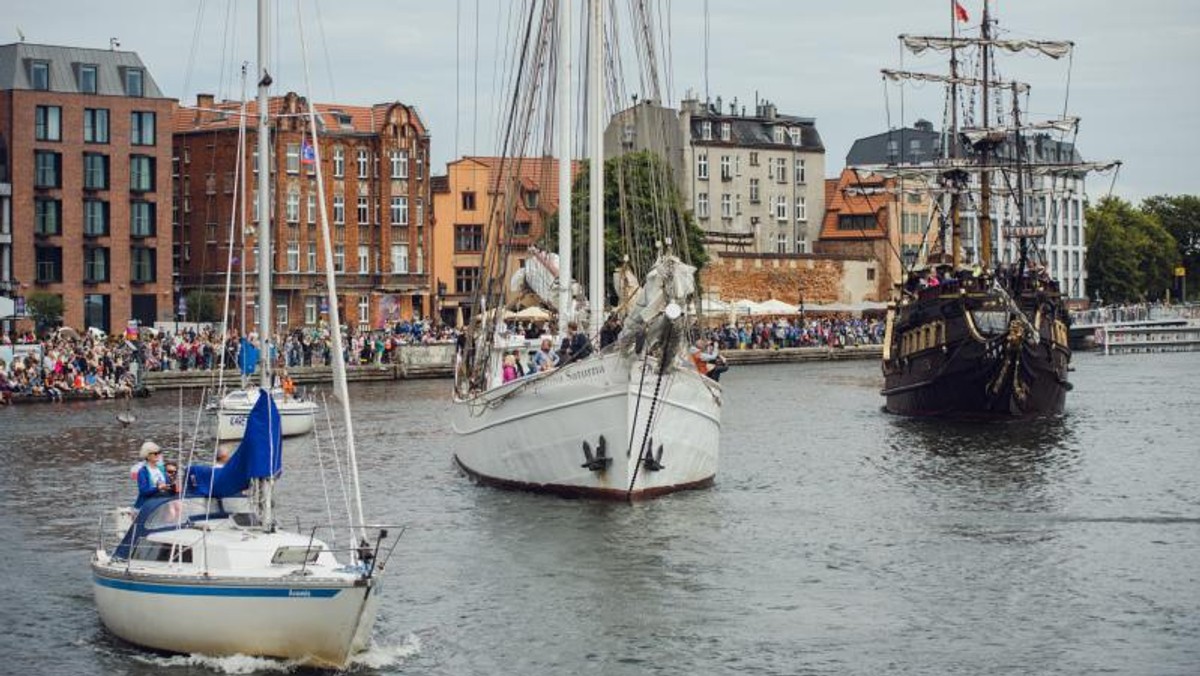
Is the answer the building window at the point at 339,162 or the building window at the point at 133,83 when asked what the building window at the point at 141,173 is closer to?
the building window at the point at 133,83

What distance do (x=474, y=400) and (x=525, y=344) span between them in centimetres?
338

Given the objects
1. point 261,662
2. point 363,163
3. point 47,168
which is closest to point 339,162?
point 363,163

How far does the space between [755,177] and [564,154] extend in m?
112

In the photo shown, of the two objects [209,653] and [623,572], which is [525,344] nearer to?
[623,572]

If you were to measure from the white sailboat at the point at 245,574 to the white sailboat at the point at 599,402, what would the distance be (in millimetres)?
12795

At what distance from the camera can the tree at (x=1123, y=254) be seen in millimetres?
186250

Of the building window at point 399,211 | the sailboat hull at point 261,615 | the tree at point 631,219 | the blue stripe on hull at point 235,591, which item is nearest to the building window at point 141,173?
the building window at point 399,211

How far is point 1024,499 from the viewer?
146 ft

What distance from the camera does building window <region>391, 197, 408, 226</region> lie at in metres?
125

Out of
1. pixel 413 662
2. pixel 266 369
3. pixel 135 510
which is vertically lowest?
pixel 413 662

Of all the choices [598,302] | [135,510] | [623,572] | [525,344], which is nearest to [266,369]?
[135,510]

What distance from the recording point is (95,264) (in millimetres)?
108438

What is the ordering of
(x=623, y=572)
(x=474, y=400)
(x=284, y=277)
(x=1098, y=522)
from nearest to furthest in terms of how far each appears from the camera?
(x=623, y=572)
(x=1098, y=522)
(x=474, y=400)
(x=284, y=277)

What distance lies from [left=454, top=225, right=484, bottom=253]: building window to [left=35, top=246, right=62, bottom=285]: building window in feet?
109
